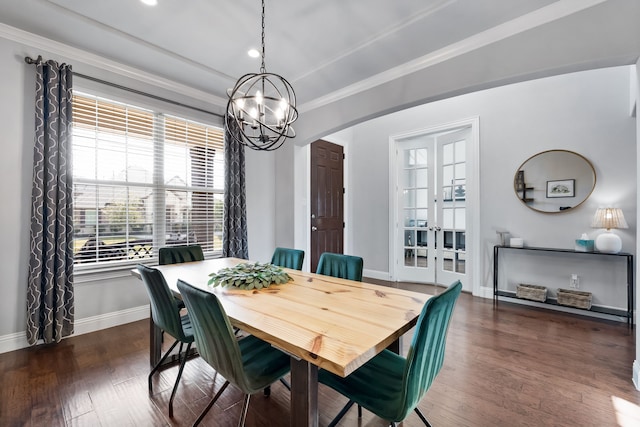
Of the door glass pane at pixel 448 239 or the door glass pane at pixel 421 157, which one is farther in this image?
the door glass pane at pixel 421 157

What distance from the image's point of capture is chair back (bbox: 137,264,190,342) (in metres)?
1.59

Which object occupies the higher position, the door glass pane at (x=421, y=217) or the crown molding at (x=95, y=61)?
the crown molding at (x=95, y=61)

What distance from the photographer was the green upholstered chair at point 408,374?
1018 mm

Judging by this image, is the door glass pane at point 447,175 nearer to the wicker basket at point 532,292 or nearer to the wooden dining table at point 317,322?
the wicker basket at point 532,292

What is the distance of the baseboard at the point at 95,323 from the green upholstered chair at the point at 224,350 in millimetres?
2235

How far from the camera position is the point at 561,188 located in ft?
10.9

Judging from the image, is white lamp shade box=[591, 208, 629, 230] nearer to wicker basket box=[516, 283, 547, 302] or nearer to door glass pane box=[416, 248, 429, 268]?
wicker basket box=[516, 283, 547, 302]

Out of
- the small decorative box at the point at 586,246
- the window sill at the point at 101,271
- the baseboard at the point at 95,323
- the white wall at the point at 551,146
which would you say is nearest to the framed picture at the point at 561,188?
the white wall at the point at 551,146

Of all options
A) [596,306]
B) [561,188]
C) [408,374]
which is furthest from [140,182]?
[596,306]

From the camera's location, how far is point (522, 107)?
357 centimetres

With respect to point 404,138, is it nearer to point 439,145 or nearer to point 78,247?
point 439,145

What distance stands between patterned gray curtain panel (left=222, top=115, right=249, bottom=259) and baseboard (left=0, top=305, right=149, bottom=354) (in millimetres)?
1118

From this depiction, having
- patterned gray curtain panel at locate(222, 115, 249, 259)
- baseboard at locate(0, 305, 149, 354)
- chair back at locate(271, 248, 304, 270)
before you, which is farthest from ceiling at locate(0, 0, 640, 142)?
baseboard at locate(0, 305, 149, 354)

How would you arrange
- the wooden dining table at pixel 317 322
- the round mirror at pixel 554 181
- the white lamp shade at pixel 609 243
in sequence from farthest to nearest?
the round mirror at pixel 554 181, the white lamp shade at pixel 609 243, the wooden dining table at pixel 317 322
